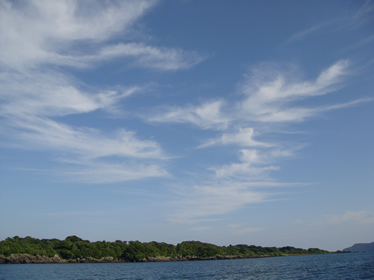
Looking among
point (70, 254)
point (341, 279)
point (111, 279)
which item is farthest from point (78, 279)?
A: point (70, 254)

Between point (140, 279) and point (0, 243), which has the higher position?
point (0, 243)

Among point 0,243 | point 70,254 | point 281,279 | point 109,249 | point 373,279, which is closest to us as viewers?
point 373,279

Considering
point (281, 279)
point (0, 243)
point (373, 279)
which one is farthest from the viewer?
point (0, 243)

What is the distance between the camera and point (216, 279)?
64.2 m

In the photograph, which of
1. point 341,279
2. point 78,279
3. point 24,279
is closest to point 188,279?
point 78,279

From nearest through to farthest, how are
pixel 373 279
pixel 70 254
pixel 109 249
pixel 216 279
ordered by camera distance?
pixel 373 279 → pixel 216 279 → pixel 70 254 → pixel 109 249

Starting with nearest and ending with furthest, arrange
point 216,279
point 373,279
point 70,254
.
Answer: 1. point 373,279
2. point 216,279
3. point 70,254

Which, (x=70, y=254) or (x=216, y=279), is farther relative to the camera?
(x=70, y=254)

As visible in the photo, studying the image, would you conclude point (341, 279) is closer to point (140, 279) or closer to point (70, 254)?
point (140, 279)

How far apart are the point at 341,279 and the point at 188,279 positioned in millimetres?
33812

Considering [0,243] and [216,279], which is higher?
[0,243]

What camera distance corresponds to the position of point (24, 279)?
6234cm

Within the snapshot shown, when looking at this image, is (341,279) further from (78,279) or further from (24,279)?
(24,279)

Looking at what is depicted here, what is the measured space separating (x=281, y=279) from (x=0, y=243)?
157409 mm
